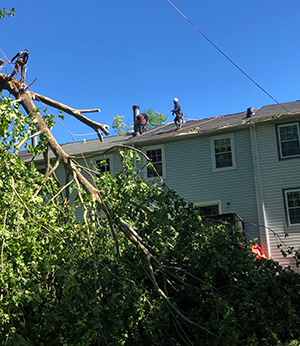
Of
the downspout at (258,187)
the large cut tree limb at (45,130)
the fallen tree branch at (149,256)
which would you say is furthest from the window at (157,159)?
the fallen tree branch at (149,256)

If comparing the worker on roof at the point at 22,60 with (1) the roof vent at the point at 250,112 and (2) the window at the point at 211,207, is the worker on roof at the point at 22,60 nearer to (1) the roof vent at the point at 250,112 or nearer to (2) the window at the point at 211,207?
(2) the window at the point at 211,207

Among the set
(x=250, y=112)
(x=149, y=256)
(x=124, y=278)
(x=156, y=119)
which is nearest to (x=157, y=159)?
(x=250, y=112)

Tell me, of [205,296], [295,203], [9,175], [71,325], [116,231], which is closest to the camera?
[71,325]

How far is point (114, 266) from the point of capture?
4867mm

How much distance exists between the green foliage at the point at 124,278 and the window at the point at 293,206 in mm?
7820

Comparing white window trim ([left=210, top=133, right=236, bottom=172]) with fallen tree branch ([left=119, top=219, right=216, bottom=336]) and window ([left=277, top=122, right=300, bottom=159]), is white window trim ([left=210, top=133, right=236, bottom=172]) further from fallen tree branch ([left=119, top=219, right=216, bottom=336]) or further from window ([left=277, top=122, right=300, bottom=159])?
fallen tree branch ([left=119, top=219, right=216, bottom=336])

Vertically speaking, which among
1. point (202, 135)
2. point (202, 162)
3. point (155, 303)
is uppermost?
point (202, 135)

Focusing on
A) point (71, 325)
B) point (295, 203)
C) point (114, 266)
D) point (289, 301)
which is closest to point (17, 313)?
Answer: point (71, 325)

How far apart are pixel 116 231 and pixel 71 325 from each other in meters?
1.76

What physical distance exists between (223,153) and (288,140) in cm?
211

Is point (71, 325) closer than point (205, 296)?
Yes

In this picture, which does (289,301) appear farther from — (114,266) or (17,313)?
(17,313)

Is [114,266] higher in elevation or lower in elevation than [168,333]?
higher

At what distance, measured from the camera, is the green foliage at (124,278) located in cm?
421
